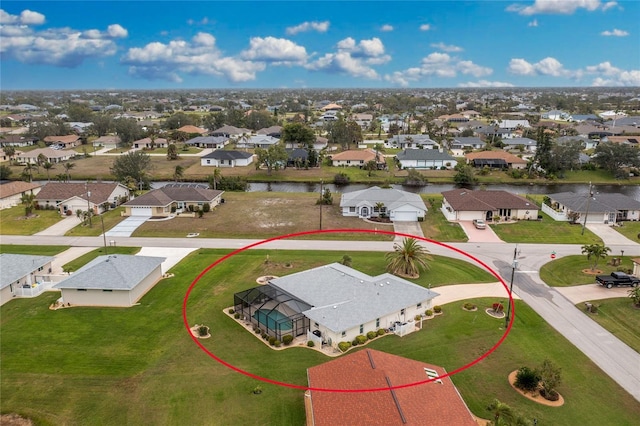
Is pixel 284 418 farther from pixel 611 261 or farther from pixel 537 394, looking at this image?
pixel 611 261

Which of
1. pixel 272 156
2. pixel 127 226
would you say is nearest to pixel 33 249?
pixel 127 226

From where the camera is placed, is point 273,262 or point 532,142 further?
point 532,142

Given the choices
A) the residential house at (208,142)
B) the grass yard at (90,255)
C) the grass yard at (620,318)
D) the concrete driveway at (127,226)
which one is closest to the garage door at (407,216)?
the grass yard at (620,318)

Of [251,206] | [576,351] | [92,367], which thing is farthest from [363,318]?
[251,206]

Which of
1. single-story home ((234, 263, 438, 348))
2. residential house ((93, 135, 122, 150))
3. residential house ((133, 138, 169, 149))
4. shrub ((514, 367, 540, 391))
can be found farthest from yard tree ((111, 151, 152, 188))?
shrub ((514, 367, 540, 391))

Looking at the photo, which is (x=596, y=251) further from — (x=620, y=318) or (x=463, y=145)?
(x=463, y=145)

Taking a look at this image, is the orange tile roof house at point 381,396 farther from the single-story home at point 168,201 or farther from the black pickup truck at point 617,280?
the single-story home at point 168,201

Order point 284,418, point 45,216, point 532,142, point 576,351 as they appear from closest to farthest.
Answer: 1. point 284,418
2. point 576,351
3. point 45,216
4. point 532,142
